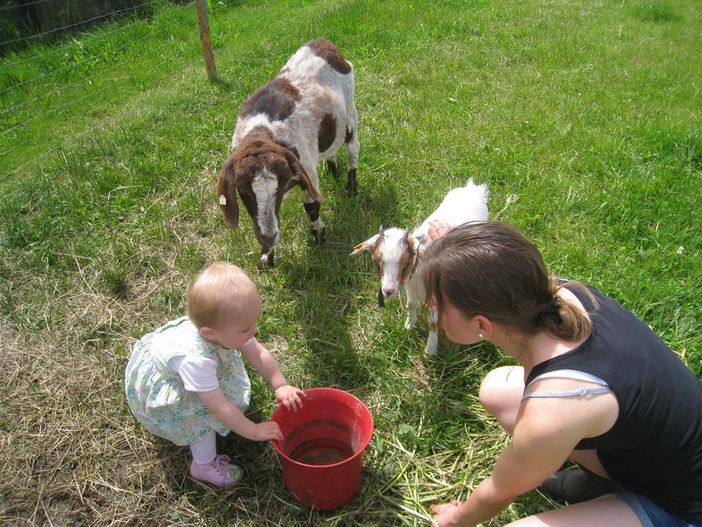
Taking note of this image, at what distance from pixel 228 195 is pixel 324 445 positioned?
1775 mm

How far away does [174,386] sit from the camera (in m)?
2.63

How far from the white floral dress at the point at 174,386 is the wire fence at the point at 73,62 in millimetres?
3586

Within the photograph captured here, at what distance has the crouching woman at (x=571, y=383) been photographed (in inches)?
70.9

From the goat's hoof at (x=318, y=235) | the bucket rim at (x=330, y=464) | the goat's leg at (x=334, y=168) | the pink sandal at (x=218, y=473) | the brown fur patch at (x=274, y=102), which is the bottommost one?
the pink sandal at (x=218, y=473)

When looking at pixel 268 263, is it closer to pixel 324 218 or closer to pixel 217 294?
pixel 324 218

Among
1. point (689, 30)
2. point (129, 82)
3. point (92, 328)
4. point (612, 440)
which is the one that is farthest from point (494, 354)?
point (689, 30)

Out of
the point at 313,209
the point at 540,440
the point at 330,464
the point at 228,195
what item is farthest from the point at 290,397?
the point at 313,209

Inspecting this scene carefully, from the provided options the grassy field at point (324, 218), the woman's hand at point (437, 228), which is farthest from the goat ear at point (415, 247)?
the grassy field at point (324, 218)

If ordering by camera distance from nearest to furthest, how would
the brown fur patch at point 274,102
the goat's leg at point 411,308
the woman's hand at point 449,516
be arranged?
the woman's hand at point 449,516 → the goat's leg at point 411,308 → the brown fur patch at point 274,102

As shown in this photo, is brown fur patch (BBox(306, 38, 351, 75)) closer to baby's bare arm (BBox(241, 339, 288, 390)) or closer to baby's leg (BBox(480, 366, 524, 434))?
baby's bare arm (BBox(241, 339, 288, 390))

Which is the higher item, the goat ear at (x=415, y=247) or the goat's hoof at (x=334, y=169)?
the goat ear at (x=415, y=247)

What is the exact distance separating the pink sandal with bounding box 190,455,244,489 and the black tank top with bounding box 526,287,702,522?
1572 mm

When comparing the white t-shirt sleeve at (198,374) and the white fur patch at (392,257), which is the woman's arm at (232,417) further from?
the white fur patch at (392,257)

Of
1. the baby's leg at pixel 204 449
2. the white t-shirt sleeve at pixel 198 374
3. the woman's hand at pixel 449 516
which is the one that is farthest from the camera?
the baby's leg at pixel 204 449
